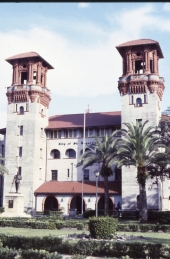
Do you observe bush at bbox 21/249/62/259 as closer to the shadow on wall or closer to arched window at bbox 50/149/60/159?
the shadow on wall

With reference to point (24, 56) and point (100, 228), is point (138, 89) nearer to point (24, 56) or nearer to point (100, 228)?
point (24, 56)

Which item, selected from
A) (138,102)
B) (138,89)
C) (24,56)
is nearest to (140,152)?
(138,102)

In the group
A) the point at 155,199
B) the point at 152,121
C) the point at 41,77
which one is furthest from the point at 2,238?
the point at 41,77

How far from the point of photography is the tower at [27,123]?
54031 mm

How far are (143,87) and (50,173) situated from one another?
69.3 feet

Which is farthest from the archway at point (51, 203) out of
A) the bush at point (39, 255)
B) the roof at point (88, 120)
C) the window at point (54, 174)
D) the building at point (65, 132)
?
the bush at point (39, 255)

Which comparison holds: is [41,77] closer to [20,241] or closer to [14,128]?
[14,128]

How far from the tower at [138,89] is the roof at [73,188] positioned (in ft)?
10.6

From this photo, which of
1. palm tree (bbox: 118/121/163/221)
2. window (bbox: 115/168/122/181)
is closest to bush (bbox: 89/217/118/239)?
palm tree (bbox: 118/121/163/221)

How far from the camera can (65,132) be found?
190 ft

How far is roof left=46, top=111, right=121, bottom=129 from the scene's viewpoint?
56022mm

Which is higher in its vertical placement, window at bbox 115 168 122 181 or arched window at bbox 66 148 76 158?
arched window at bbox 66 148 76 158

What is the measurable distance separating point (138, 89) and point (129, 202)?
55.6 ft

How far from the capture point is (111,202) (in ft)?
172
